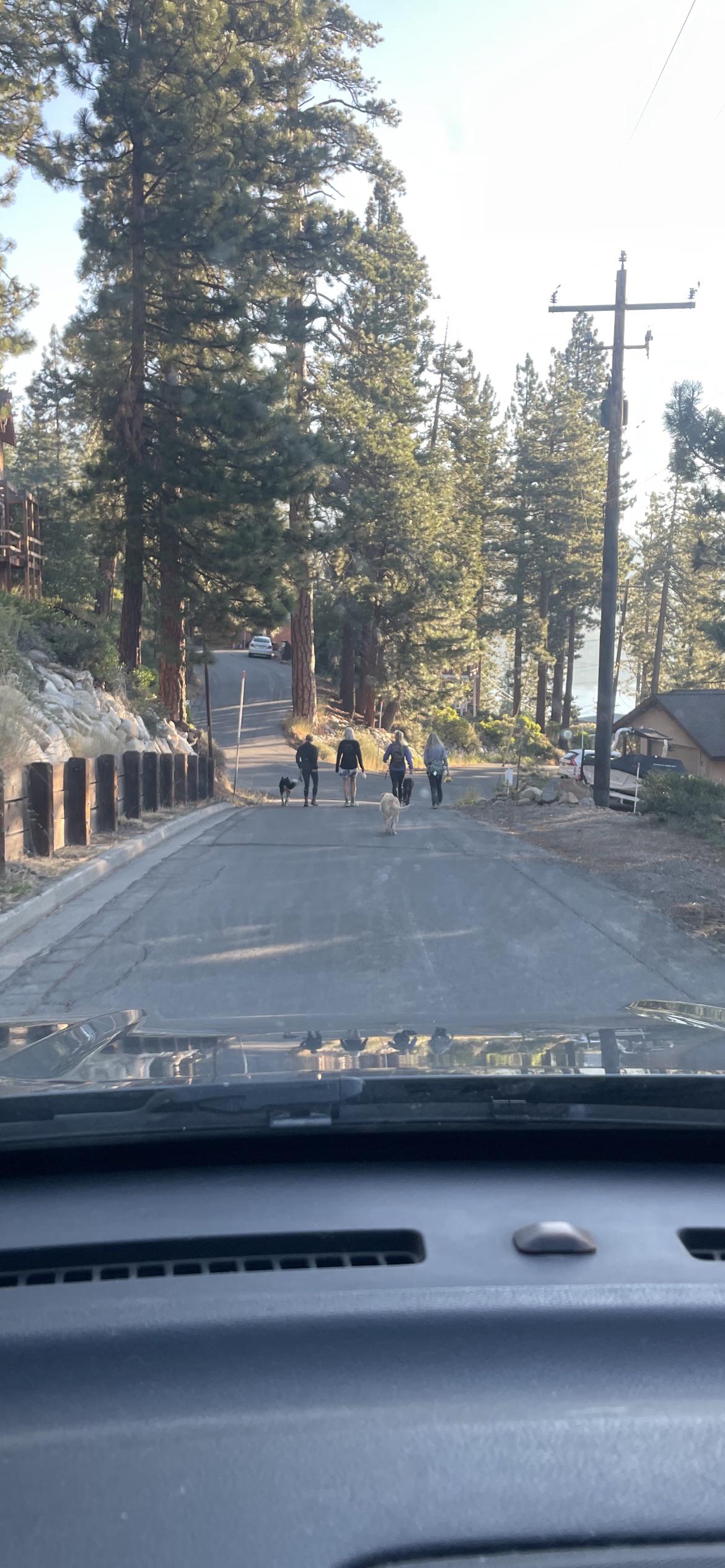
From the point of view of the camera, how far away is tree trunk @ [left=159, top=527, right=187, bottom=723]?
26844mm

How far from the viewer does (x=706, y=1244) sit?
2734 millimetres

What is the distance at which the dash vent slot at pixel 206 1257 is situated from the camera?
256 centimetres

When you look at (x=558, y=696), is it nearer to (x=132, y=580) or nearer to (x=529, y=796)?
(x=529, y=796)

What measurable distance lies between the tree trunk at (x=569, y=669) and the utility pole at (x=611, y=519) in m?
54.7

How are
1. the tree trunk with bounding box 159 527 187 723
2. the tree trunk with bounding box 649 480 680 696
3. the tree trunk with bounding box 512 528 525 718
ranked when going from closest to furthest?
the tree trunk with bounding box 159 527 187 723
the tree trunk with bounding box 512 528 525 718
the tree trunk with bounding box 649 480 680 696

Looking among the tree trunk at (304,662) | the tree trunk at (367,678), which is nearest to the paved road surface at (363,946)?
the tree trunk at (304,662)

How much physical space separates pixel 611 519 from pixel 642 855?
9.21 meters

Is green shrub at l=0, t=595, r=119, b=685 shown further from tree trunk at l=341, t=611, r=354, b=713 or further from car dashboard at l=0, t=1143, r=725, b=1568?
tree trunk at l=341, t=611, r=354, b=713

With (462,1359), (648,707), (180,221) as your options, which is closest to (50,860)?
(462,1359)

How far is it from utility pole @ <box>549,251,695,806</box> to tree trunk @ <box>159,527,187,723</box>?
30.7ft

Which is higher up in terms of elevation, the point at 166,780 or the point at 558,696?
the point at 558,696

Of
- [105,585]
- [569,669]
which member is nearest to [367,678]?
[105,585]

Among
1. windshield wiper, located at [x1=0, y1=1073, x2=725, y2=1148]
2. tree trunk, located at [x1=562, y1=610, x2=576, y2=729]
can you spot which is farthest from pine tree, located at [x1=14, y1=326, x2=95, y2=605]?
tree trunk, located at [x1=562, y1=610, x2=576, y2=729]

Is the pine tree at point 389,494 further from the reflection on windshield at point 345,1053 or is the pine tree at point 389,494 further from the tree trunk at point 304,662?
the reflection on windshield at point 345,1053
